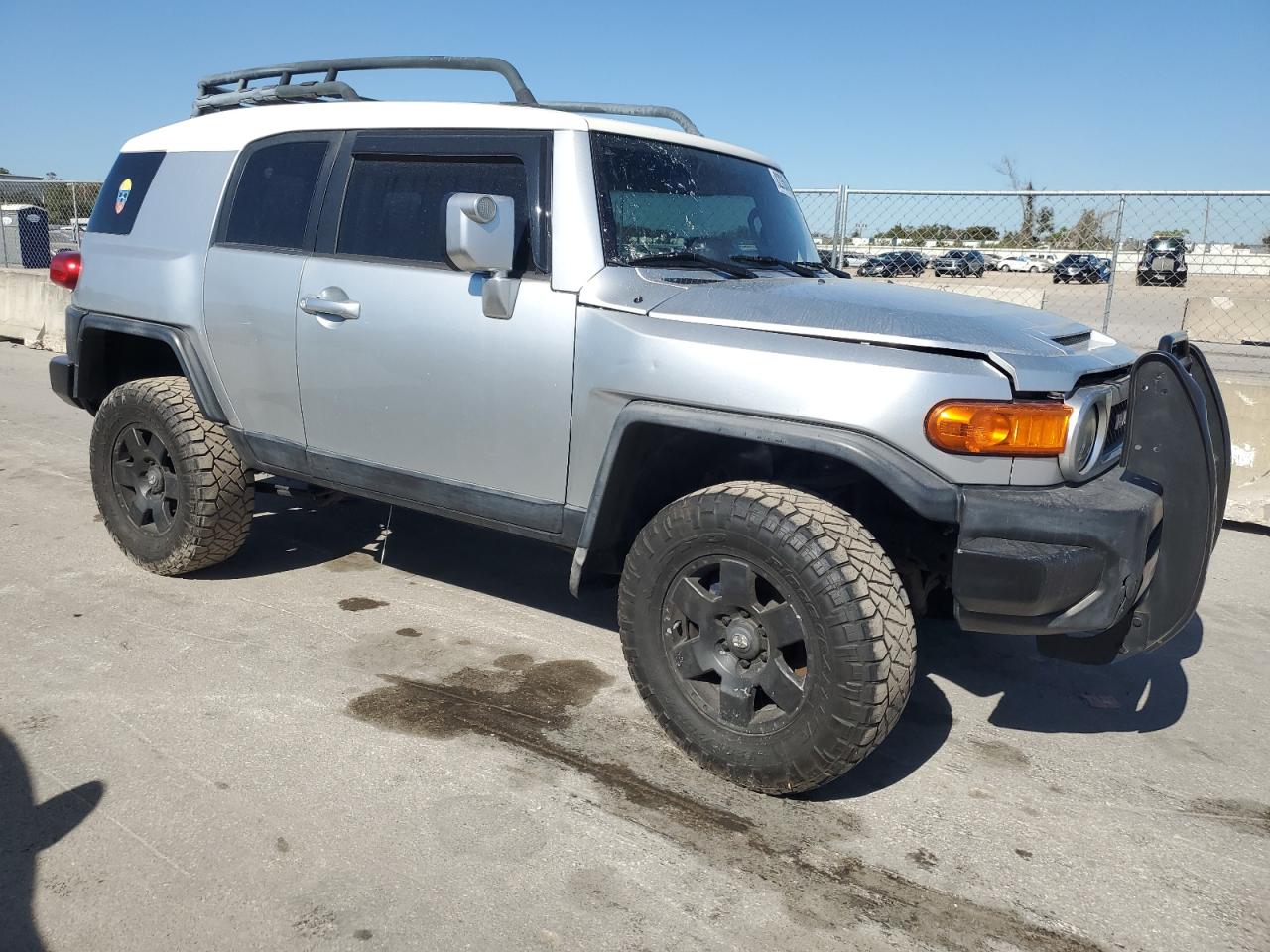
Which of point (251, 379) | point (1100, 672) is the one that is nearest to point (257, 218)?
point (251, 379)

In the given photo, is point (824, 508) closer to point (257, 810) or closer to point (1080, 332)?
point (1080, 332)

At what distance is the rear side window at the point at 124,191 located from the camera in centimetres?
462

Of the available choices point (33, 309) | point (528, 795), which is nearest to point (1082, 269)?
point (528, 795)

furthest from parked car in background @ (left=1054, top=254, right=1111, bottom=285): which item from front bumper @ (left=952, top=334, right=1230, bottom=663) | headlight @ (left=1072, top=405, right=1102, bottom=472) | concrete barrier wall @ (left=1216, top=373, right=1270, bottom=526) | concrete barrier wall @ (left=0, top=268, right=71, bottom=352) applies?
concrete barrier wall @ (left=0, top=268, right=71, bottom=352)

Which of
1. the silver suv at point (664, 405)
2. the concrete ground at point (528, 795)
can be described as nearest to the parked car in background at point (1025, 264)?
the concrete ground at point (528, 795)

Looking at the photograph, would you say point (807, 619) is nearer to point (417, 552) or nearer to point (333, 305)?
point (333, 305)

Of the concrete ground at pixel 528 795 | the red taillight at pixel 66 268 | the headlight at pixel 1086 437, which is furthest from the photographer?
the red taillight at pixel 66 268

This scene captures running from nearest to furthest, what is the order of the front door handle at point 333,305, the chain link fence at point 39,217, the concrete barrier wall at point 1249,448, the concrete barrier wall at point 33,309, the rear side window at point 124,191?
the front door handle at point 333,305 → the rear side window at point 124,191 → the concrete barrier wall at point 1249,448 → the concrete barrier wall at point 33,309 → the chain link fence at point 39,217

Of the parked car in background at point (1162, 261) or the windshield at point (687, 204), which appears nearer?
the windshield at point (687, 204)

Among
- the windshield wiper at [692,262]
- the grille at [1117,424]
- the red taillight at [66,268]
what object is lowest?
the grille at [1117,424]

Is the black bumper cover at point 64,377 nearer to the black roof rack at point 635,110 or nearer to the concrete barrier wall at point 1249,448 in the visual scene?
the black roof rack at point 635,110

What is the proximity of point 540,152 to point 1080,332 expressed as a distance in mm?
1876

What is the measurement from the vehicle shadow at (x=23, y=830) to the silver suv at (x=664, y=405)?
1.47 metres

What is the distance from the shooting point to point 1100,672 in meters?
4.12
